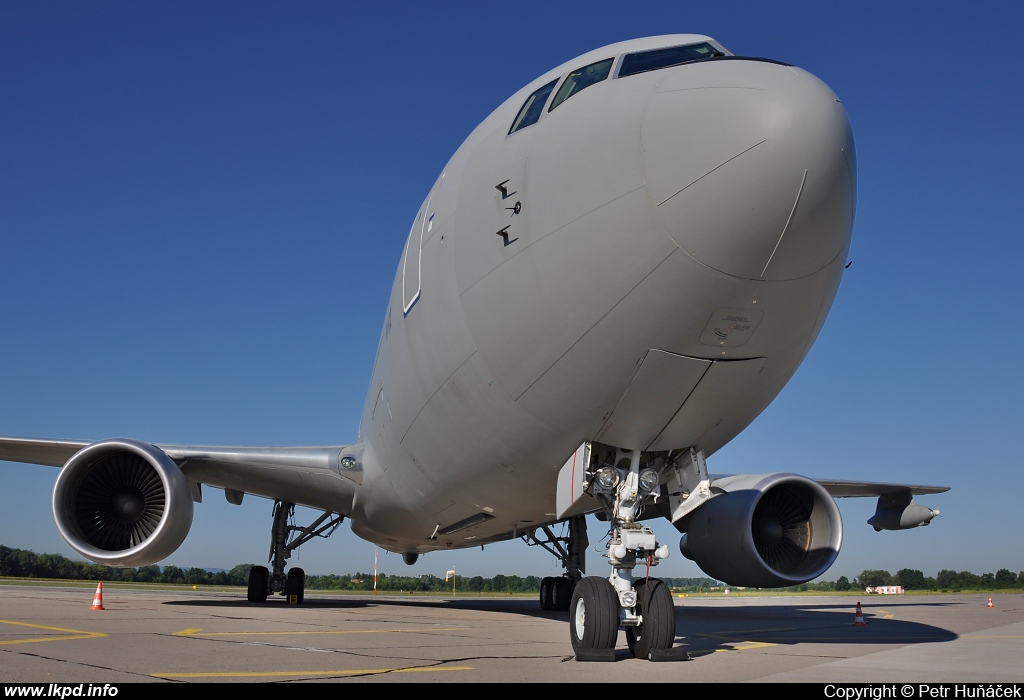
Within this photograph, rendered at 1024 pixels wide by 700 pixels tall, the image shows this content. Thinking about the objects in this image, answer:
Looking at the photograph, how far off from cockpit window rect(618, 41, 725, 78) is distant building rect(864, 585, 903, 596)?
1522 inches

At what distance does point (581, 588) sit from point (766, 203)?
3480 millimetres

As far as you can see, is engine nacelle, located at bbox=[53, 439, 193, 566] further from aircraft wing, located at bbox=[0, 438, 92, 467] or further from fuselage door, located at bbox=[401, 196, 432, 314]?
fuselage door, located at bbox=[401, 196, 432, 314]

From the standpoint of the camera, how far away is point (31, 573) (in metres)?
37.6

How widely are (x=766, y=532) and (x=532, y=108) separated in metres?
5.31

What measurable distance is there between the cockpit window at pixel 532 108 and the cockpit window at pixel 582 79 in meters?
0.16

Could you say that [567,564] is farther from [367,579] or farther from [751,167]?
[367,579]

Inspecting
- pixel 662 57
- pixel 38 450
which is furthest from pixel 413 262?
pixel 38 450

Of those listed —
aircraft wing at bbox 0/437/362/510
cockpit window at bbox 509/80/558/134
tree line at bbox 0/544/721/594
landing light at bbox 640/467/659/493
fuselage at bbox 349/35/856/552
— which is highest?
cockpit window at bbox 509/80/558/134

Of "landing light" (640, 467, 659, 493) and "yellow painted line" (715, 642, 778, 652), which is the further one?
"yellow painted line" (715, 642, 778, 652)

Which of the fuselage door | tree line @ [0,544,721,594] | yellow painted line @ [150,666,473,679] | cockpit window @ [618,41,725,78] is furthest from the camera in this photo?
tree line @ [0,544,721,594]

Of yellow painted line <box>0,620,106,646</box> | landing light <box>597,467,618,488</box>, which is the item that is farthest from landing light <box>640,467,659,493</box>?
yellow painted line <box>0,620,106,646</box>

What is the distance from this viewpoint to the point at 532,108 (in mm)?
7086

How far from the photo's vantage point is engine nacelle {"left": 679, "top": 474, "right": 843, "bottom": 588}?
8.35 meters
